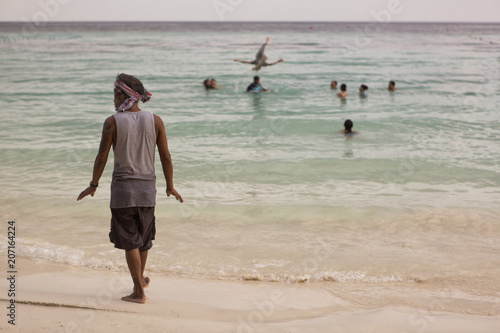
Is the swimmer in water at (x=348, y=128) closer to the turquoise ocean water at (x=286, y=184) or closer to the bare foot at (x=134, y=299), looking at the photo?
the turquoise ocean water at (x=286, y=184)

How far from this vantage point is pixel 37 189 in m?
8.12

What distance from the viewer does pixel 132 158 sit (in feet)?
11.8

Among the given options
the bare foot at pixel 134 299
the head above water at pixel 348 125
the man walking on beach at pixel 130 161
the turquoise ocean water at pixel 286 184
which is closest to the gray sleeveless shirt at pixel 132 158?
the man walking on beach at pixel 130 161

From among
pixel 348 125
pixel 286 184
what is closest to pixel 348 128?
pixel 348 125

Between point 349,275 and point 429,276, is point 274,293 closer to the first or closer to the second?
point 349,275

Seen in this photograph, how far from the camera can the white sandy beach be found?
347 centimetres

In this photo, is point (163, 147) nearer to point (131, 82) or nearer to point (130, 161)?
point (130, 161)

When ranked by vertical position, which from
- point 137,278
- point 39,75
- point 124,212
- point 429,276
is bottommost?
point 429,276

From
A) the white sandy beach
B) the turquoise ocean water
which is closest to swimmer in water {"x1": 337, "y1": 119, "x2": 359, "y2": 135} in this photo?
the turquoise ocean water

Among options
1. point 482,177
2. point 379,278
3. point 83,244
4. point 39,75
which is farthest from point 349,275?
point 39,75

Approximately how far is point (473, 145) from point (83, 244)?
905 cm

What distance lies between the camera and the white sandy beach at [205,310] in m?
3.47

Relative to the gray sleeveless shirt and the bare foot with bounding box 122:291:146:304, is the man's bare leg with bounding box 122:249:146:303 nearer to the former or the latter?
the bare foot with bounding box 122:291:146:304

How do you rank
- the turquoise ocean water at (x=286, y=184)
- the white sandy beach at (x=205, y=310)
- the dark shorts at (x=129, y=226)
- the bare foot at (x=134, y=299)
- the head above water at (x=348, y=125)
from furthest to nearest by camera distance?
the head above water at (x=348, y=125)
the turquoise ocean water at (x=286, y=184)
the bare foot at (x=134, y=299)
the dark shorts at (x=129, y=226)
the white sandy beach at (x=205, y=310)
